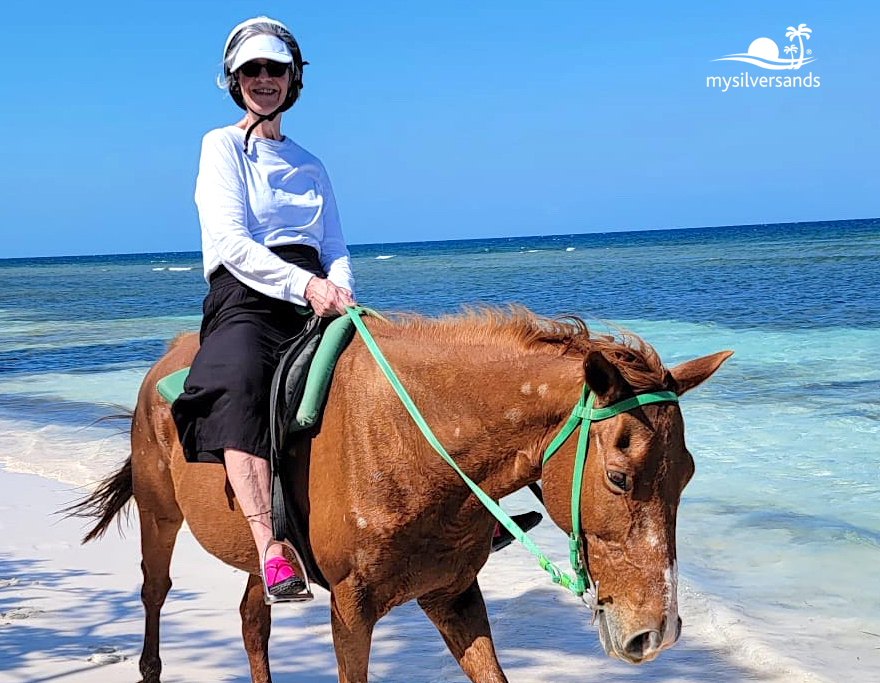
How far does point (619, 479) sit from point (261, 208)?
1698mm

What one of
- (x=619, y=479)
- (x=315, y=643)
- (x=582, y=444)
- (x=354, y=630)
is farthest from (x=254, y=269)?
(x=315, y=643)

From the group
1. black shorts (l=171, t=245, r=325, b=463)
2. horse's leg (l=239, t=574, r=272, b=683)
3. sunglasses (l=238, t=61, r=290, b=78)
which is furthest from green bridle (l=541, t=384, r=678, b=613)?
horse's leg (l=239, t=574, r=272, b=683)

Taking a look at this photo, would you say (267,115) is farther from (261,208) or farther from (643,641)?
(643,641)

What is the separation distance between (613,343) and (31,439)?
1036 centimetres

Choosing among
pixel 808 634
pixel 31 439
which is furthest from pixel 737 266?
pixel 808 634

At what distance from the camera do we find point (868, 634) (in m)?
5.95

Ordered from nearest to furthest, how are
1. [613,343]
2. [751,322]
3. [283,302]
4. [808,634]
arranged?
[613,343] < [283,302] < [808,634] < [751,322]

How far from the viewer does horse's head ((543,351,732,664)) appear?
266cm

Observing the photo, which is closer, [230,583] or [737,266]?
[230,583]

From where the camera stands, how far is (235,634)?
5.62 m

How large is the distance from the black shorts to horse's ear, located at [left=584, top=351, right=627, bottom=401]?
1282 millimetres

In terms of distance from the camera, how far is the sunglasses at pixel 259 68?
12.2 ft

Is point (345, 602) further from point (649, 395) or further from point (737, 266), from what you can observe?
point (737, 266)

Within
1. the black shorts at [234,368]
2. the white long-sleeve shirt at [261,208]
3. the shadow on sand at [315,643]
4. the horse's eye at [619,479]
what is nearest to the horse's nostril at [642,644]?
the horse's eye at [619,479]
